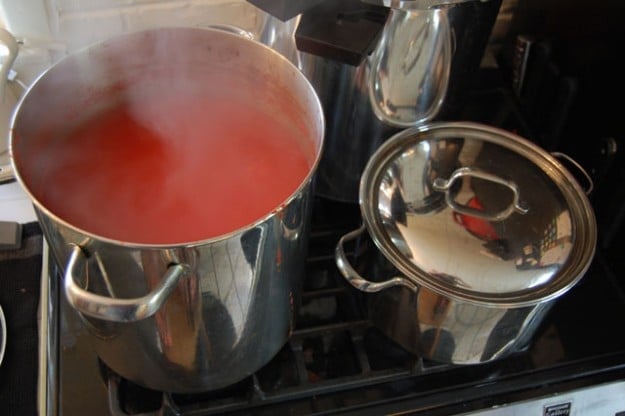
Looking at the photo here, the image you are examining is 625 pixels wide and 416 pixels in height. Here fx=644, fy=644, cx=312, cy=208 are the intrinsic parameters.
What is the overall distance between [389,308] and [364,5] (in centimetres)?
32

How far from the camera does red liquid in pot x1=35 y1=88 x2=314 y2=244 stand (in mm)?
661

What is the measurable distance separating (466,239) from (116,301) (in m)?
0.38

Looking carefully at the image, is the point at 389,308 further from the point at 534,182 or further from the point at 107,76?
the point at 107,76

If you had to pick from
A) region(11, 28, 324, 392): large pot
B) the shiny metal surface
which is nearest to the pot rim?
region(11, 28, 324, 392): large pot

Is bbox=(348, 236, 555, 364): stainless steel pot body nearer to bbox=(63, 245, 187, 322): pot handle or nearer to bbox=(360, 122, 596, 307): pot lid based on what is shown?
bbox=(360, 122, 596, 307): pot lid

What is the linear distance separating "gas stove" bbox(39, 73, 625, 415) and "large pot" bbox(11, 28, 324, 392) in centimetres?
4

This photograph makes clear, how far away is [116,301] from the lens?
1.60 ft

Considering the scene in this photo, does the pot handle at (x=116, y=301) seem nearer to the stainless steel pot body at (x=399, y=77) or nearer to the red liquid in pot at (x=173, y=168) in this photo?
the red liquid in pot at (x=173, y=168)

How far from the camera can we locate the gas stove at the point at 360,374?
2.24 ft

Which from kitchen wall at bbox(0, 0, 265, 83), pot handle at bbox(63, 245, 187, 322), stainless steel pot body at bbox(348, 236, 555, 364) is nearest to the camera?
pot handle at bbox(63, 245, 187, 322)

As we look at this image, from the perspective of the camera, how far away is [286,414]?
676mm

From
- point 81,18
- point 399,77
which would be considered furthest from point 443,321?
point 81,18

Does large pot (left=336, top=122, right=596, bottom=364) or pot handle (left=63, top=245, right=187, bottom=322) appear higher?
pot handle (left=63, top=245, right=187, bottom=322)

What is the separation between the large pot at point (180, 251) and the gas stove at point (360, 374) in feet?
0.12
